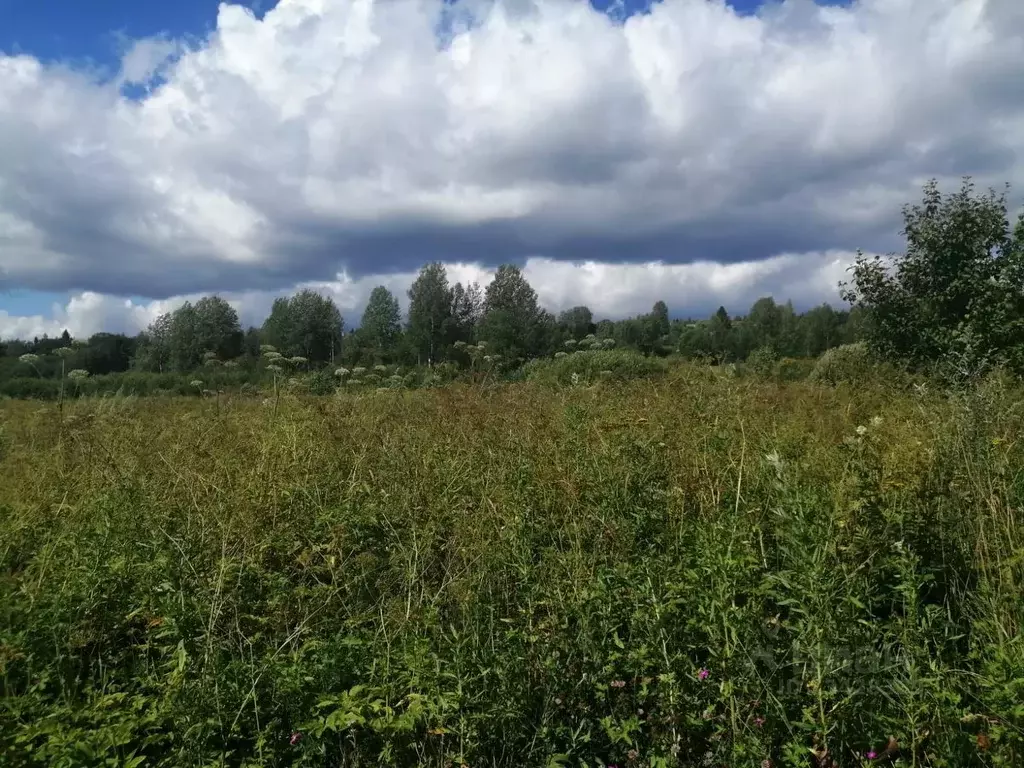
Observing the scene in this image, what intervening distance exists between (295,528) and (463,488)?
1118 mm

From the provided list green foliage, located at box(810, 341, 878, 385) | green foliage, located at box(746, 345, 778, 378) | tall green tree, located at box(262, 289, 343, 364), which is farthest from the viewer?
tall green tree, located at box(262, 289, 343, 364)

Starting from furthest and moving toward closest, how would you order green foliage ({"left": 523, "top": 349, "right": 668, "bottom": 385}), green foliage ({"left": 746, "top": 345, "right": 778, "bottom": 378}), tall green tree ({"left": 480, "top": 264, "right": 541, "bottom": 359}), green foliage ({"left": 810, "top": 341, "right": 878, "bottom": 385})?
tall green tree ({"left": 480, "top": 264, "right": 541, "bottom": 359}) < green foliage ({"left": 523, "top": 349, "right": 668, "bottom": 385}) < green foliage ({"left": 746, "top": 345, "right": 778, "bottom": 378}) < green foliage ({"left": 810, "top": 341, "right": 878, "bottom": 385})

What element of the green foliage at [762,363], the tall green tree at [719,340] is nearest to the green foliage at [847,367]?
the green foliage at [762,363]

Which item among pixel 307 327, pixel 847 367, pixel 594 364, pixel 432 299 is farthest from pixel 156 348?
pixel 432 299

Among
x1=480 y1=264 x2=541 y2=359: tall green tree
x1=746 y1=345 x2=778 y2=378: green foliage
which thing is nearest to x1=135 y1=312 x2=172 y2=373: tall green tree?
x1=746 y1=345 x2=778 y2=378: green foliage

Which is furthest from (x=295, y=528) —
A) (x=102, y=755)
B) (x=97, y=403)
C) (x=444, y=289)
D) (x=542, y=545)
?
(x=444, y=289)

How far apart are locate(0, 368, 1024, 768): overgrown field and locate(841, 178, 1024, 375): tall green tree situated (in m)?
5.95

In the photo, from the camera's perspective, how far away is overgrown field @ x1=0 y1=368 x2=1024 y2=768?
2438 mm

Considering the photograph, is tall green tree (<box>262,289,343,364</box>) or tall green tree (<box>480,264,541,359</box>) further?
tall green tree (<box>480,264,541,359</box>)

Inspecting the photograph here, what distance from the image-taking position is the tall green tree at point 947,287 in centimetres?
991

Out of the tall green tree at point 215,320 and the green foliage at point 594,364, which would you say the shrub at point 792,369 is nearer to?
the green foliage at point 594,364

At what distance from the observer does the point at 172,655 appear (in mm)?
2910

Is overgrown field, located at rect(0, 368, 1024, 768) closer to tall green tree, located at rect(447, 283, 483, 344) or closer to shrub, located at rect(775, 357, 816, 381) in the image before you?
shrub, located at rect(775, 357, 816, 381)

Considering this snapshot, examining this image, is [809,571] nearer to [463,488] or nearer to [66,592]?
[463,488]
